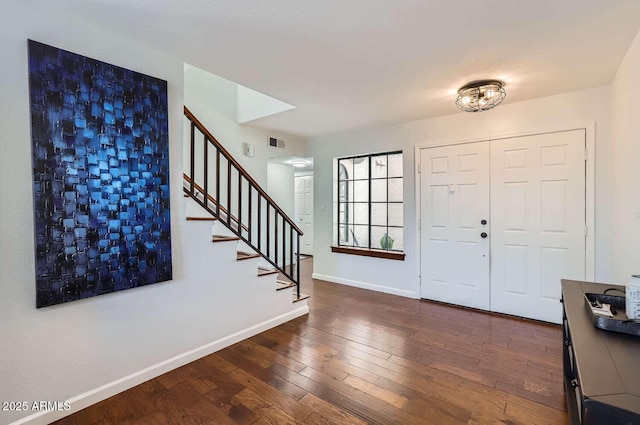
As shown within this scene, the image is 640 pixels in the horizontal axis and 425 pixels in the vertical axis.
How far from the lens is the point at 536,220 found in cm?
323

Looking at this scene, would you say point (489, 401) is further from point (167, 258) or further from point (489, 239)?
point (167, 258)

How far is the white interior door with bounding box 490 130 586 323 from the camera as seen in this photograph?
303cm

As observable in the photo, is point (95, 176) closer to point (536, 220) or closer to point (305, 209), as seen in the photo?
point (536, 220)

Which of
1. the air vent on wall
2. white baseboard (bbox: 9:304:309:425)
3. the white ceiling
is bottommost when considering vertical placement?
white baseboard (bbox: 9:304:309:425)

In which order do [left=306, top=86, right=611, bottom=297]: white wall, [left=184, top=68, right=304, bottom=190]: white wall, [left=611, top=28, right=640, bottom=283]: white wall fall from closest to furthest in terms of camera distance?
[left=611, top=28, right=640, bottom=283]: white wall
[left=306, top=86, right=611, bottom=297]: white wall
[left=184, top=68, right=304, bottom=190]: white wall

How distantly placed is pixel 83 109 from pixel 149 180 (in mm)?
558

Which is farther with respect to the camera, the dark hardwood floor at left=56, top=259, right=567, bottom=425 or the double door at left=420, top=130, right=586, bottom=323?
the double door at left=420, top=130, right=586, bottom=323

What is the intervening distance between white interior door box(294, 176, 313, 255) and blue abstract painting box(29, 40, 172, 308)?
5048 mm

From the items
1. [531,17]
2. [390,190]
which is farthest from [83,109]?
[390,190]

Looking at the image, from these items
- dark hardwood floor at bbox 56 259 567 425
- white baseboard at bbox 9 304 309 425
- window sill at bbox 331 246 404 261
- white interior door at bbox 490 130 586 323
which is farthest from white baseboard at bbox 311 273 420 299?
white baseboard at bbox 9 304 309 425

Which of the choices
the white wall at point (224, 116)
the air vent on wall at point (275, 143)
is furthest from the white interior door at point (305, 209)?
the white wall at point (224, 116)

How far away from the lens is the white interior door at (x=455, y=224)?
11.7 ft

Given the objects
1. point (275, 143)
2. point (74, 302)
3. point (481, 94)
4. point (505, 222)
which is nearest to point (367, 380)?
point (74, 302)

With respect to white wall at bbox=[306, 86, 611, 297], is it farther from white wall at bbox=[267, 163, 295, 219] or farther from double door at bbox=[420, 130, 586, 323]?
white wall at bbox=[267, 163, 295, 219]
